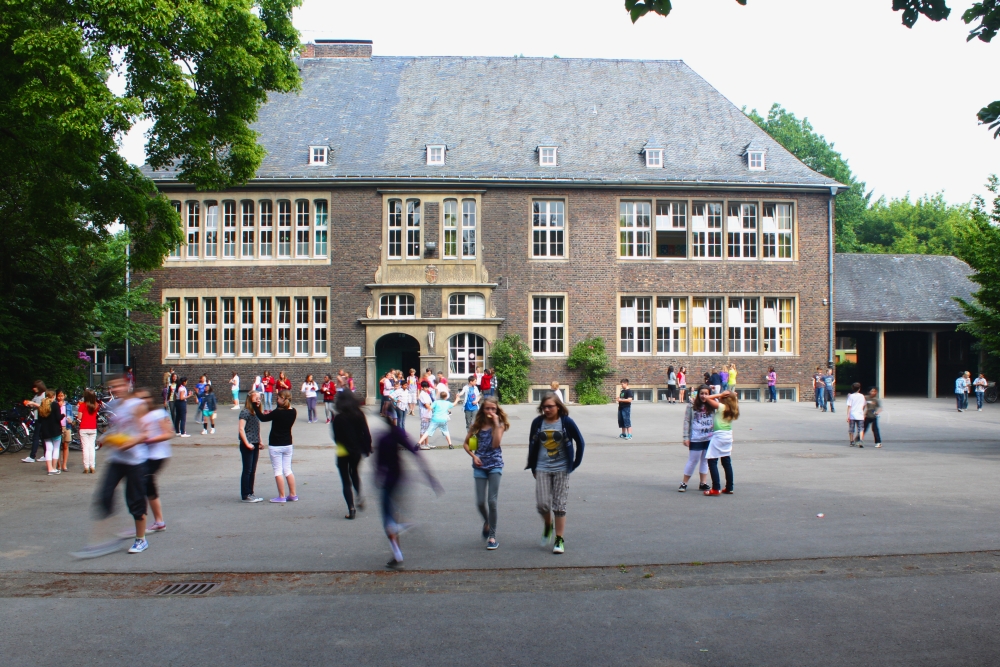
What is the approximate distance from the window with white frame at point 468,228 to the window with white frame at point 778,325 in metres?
12.3

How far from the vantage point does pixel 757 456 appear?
55.7 ft

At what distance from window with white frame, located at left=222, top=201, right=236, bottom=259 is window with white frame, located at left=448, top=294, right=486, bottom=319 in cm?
897

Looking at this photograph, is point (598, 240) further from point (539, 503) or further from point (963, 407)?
point (539, 503)

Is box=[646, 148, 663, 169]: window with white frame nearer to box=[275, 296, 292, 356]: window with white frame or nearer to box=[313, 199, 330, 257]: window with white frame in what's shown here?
box=[313, 199, 330, 257]: window with white frame

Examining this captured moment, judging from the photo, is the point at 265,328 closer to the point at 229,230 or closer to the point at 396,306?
the point at 229,230

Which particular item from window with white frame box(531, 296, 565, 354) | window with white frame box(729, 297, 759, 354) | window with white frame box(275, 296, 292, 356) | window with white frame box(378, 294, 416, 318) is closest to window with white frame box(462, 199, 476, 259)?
window with white frame box(378, 294, 416, 318)

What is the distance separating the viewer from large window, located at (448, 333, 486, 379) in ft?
108

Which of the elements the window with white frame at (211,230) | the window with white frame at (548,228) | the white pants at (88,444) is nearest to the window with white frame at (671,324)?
the window with white frame at (548,228)

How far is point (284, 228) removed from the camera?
108 feet

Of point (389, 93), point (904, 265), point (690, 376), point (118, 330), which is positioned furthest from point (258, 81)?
point (904, 265)

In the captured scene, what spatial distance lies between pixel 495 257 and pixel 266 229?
9.19 m

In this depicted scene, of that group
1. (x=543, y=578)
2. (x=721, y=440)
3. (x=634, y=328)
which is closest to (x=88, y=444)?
(x=543, y=578)

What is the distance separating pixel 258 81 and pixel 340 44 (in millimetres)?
21667

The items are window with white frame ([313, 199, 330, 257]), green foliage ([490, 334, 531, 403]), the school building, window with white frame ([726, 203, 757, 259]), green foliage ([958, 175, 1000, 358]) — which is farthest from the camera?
window with white frame ([726, 203, 757, 259])
